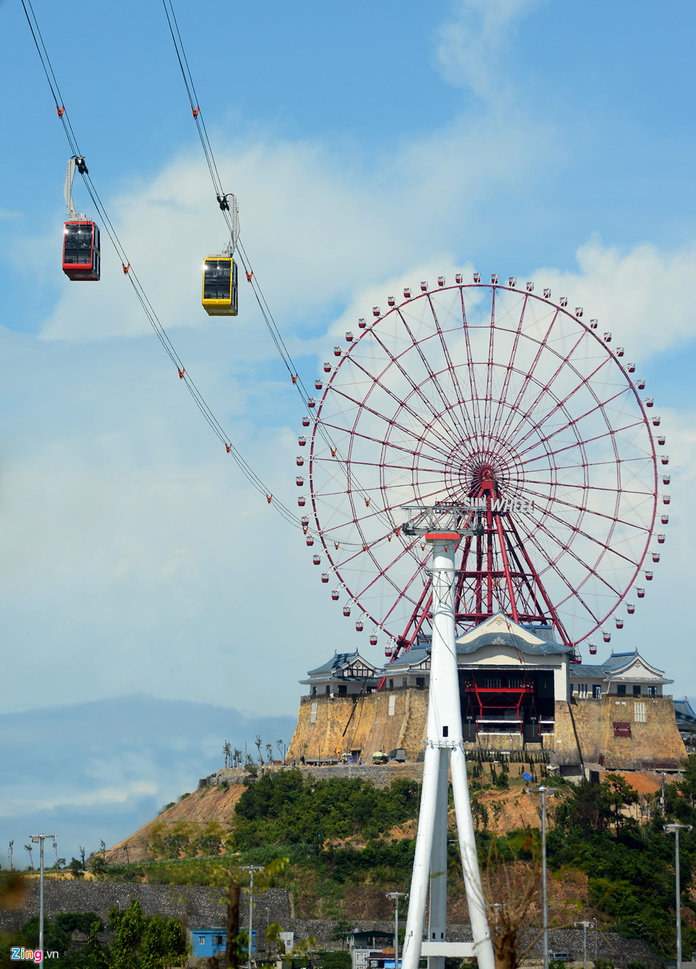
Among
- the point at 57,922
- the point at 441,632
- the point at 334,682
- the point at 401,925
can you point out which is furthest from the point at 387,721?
the point at 441,632

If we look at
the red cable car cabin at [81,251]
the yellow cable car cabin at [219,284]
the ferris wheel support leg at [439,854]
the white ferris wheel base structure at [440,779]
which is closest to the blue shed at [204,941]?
the white ferris wheel base structure at [440,779]

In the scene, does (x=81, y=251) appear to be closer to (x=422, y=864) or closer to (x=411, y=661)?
(x=422, y=864)

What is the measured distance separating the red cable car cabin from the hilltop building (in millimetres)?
67352

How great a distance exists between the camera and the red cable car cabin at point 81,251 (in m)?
42.3

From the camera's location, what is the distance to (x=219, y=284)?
44781mm

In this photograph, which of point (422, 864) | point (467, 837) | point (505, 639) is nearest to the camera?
point (467, 837)

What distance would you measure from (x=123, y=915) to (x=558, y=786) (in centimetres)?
3858

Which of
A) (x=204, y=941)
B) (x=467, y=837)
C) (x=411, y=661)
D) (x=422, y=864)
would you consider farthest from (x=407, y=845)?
(x=467, y=837)

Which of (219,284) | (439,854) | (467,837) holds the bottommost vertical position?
(439,854)

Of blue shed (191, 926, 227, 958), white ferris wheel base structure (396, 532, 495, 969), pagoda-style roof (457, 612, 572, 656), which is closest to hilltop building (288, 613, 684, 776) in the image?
pagoda-style roof (457, 612, 572, 656)

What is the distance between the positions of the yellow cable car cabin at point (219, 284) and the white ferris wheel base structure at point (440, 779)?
24283 mm

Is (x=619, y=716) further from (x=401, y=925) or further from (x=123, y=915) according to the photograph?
(x=123, y=915)

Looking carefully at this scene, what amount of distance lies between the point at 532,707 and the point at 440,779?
157ft

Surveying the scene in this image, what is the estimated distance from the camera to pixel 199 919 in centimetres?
8762
